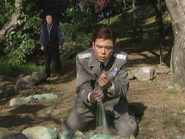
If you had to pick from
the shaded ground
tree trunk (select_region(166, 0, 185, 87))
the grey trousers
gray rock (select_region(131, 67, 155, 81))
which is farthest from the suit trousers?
the grey trousers

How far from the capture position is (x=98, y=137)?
115 inches

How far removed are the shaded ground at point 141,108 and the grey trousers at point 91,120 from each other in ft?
0.57

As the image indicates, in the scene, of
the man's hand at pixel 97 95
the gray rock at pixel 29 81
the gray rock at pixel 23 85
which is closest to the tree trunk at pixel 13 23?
the gray rock at pixel 29 81

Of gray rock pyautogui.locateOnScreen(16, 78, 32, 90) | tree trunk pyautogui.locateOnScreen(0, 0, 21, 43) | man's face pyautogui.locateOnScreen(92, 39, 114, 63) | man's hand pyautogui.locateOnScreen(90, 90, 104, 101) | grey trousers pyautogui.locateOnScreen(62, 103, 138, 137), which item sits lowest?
gray rock pyautogui.locateOnScreen(16, 78, 32, 90)

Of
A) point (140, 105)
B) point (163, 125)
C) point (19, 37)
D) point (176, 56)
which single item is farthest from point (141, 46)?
point (163, 125)

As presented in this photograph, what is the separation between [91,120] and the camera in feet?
10.8

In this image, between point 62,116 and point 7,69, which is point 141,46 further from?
point 62,116

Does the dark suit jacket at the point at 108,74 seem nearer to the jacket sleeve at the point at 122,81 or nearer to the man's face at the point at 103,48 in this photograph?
the jacket sleeve at the point at 122,81

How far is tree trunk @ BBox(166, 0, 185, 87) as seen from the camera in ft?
16.4

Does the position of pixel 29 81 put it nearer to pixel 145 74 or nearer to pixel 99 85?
pixel 145 74

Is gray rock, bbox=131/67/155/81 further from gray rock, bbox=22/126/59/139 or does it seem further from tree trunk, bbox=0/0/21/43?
tree trunk, bbox=0/0/21/43

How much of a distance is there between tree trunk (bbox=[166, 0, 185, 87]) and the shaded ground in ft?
1.04

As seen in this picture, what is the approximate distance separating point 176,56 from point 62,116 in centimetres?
252

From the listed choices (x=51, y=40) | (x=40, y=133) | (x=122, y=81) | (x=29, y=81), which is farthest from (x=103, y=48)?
(x=51, y=40)
